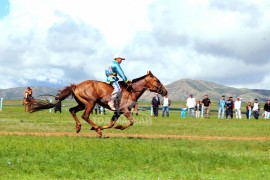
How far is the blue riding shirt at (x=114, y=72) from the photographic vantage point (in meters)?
17.3

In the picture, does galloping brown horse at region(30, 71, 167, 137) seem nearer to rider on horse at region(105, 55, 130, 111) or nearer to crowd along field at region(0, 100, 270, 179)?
rider on horse at region(105, 55, 130, 111)

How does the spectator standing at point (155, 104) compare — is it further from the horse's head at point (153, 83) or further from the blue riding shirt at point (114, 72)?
the blue riding shirt at point (114, 72)

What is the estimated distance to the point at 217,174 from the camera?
37.2ft

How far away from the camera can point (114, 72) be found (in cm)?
1739

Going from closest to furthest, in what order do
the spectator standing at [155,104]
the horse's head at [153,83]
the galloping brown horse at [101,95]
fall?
the galloping brown horse at [101,95]
the horse's head at [153,83]
the spectator standing at [155,104]

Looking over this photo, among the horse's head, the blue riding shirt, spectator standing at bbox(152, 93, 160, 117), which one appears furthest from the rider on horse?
spectator standing at bbox(152, 93, 160, 117)

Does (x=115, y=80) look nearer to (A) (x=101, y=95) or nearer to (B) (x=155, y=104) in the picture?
(A) (x=101, y=95)

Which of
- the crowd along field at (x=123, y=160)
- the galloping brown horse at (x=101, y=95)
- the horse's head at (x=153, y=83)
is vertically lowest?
the crowd along field at (x=123, y=160)

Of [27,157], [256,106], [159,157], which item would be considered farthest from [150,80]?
[256,106]

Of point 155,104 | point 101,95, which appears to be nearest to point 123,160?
point 101,95

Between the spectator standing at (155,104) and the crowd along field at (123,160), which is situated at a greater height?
the spectator standing at (155,104)

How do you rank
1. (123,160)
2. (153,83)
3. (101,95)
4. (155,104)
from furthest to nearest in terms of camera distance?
(155,104)
(153,83)
(101,95)
(123,160)

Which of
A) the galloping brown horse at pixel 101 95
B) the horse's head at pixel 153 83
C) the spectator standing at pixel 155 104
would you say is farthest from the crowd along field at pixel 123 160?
the spectator standing at pixel 155 104

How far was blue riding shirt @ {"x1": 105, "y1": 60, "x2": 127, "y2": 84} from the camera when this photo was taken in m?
17.3
